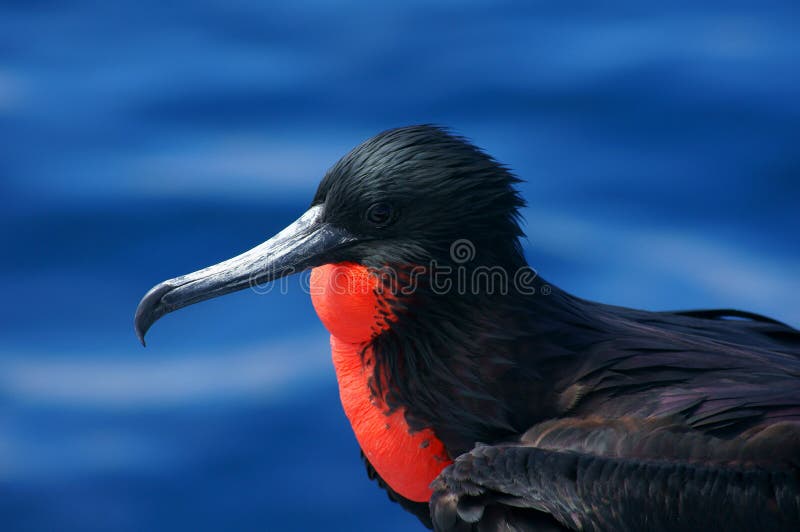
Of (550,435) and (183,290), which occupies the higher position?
(183,290)

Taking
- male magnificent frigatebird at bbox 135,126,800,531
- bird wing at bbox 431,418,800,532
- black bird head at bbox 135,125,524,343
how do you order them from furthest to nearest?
black bird head at bbox 135,125,524,343, male magnificent frigatebird at bbox 135,126,800,531, bird wing at bbox 431,418,800,532

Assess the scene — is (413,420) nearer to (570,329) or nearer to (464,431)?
(464,431)

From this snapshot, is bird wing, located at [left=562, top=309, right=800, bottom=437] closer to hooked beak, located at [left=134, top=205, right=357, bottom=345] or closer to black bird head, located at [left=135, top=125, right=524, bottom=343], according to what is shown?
black bird head, located at [left=135, top=125, right=524, bottom=343]

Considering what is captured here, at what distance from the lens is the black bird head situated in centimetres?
224

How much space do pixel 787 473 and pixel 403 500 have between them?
2.91ft

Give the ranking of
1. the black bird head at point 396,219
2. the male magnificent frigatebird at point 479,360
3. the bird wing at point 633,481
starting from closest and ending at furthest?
Answer: 1. the bird wing at point 633,481
2. the male magnificent frigatebird at point 479,360
3. the black bird head at point 396,219

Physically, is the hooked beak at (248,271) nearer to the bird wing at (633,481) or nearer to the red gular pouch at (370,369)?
the red gular pouch at (370,369)

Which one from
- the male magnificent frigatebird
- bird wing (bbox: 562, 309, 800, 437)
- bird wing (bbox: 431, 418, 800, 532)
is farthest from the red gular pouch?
bird wing (bbox: 562, 309, 800, 437)

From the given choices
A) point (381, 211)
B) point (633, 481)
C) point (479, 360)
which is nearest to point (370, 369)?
point (479, 360)

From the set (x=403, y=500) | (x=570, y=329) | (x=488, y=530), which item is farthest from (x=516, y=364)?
(x=403, y=500)

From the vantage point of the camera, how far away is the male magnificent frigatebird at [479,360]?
2115mm

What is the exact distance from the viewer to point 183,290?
233cm

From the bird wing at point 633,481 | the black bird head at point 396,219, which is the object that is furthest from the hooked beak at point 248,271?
the bird wing at point 633,481

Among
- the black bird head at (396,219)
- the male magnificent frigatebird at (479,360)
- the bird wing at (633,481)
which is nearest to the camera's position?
the bird wing at (633,481)
